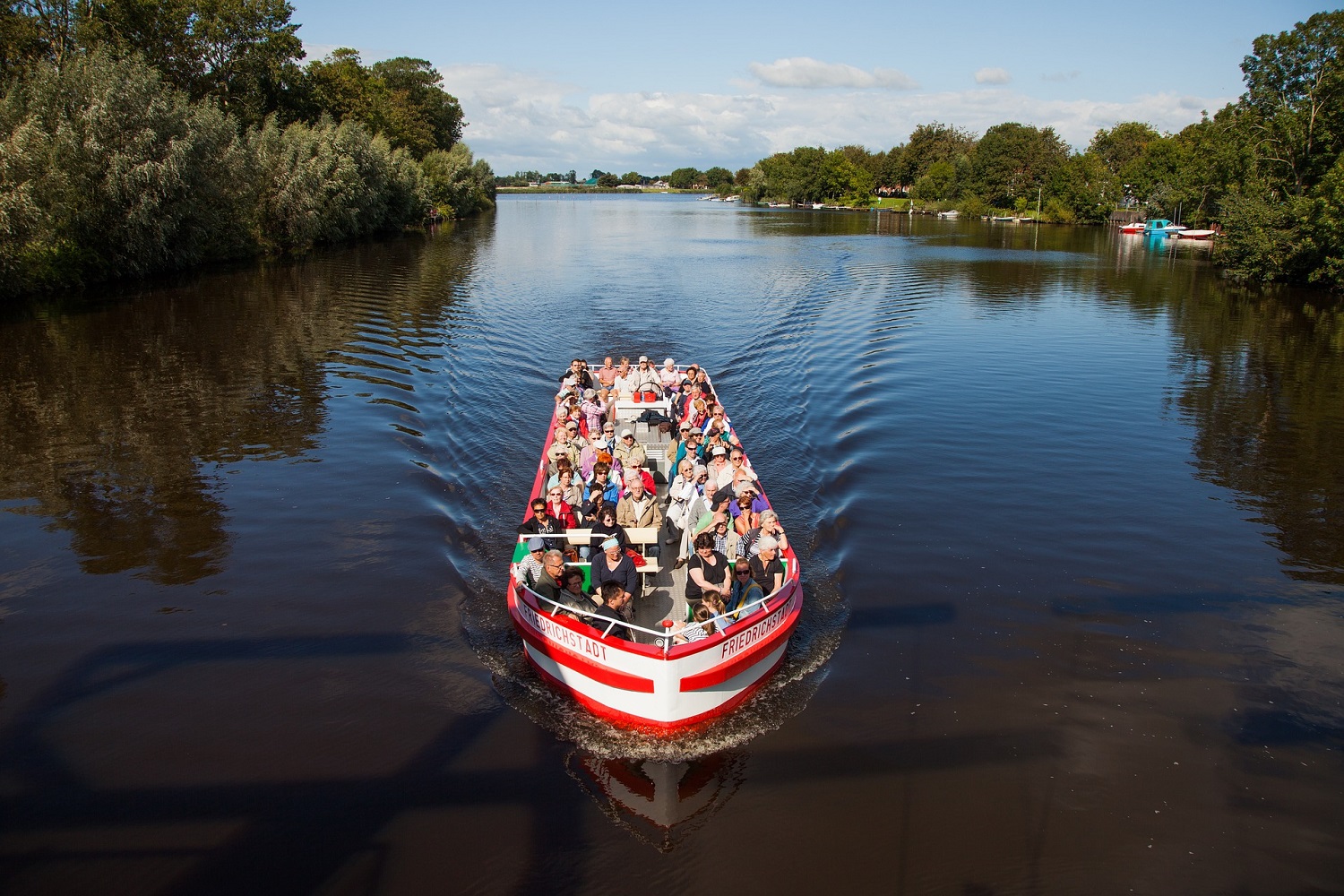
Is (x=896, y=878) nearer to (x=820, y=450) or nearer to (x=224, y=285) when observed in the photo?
(x=820, y=450)

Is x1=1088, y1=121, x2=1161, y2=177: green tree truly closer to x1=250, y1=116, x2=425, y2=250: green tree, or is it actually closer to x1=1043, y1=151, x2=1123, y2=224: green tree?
x1=1043, y1=151, x2=1123, y2=224: green tree

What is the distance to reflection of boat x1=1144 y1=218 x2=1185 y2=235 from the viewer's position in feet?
255

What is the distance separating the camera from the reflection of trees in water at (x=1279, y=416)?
1525cm

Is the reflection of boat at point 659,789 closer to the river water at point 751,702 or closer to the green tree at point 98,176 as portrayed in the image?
the river water at point 751,702

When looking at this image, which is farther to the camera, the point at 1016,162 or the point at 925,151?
the point at 925,151

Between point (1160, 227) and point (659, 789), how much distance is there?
88508mm

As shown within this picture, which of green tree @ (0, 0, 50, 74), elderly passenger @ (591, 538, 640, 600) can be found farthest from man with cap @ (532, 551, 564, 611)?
green tree @ (0, 0, 50, 74)

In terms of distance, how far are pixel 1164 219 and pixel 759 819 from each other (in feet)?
305

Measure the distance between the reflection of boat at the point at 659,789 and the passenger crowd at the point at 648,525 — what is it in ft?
4.50

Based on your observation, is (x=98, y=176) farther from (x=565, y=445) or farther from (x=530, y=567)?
(x=530, y=567)

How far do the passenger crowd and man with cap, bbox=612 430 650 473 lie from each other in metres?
0.02

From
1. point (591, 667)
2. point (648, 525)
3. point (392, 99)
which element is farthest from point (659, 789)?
point (392, 99)

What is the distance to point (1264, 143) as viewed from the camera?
49250 millimetres

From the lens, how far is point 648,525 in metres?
11.7
